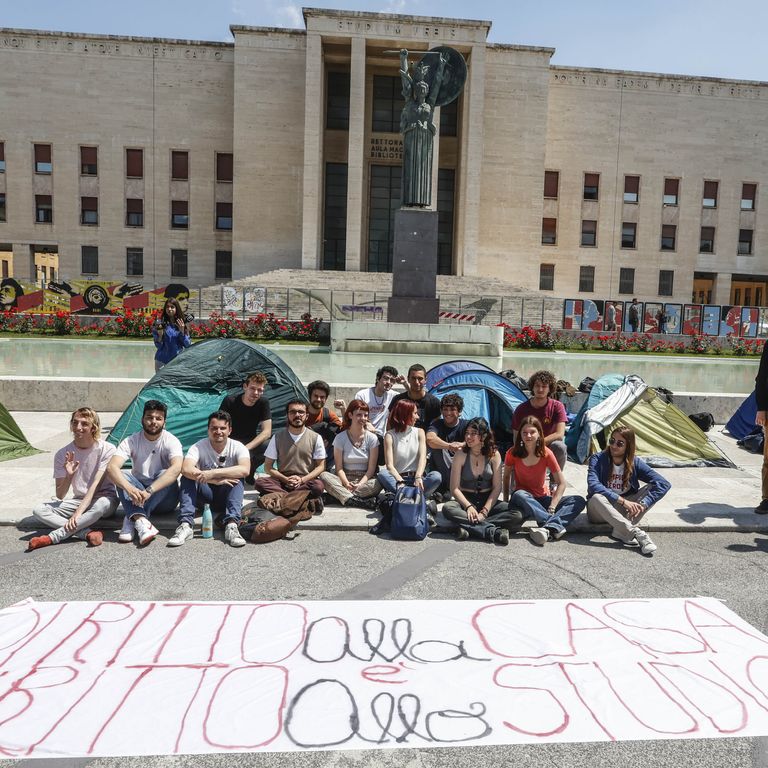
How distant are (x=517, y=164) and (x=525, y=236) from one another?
14.8 ft

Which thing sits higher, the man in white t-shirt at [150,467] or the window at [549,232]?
the window at [549,232]

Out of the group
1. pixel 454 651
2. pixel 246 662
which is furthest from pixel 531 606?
pixel 246 662

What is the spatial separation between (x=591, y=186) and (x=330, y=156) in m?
17.6

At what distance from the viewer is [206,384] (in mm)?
9039

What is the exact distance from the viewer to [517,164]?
42531 millimetres

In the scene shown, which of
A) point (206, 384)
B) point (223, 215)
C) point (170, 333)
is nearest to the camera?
point (206, 384)

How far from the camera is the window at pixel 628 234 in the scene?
151 ft

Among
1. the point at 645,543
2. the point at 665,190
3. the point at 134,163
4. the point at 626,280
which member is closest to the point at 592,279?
the point at 626,280

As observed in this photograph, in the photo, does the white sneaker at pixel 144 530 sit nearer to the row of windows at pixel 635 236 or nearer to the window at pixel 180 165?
the window at pixel 180 165

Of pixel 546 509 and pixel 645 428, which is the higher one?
pixel 645 428

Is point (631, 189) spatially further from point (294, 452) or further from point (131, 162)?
point (294, 452)

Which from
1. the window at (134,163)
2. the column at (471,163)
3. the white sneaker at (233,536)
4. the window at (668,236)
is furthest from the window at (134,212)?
the white sneaker at (233,536)

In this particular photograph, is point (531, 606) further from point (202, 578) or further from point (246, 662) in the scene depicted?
point (202, 578)

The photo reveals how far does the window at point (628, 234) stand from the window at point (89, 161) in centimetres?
3471
